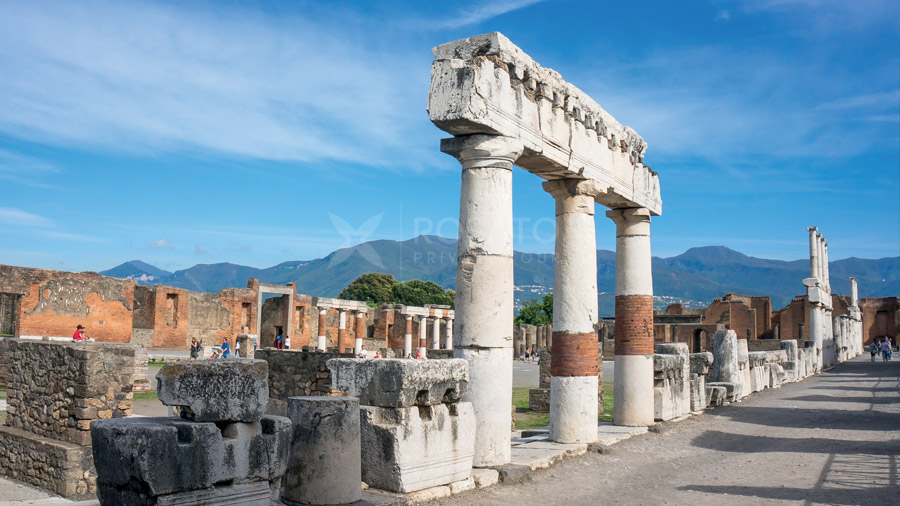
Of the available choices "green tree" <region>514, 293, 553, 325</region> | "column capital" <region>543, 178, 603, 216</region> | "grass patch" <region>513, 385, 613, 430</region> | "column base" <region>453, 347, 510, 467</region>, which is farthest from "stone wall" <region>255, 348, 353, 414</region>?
"green tree" <region>514, 293, 553, 325</region>

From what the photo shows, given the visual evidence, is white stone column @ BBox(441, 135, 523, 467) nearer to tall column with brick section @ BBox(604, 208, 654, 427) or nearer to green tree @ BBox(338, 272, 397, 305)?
tall column with brick section @ BBox(604, 208, 654, 427)

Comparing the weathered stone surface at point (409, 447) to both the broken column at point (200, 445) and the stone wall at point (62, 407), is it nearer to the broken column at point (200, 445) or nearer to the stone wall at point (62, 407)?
the broken column at point (200, 445)

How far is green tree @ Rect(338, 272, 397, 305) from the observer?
280ft

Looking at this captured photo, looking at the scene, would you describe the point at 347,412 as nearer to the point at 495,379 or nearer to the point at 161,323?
the point at 495,379

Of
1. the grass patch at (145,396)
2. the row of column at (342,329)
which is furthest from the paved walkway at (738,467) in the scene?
the row of column at (342,329)

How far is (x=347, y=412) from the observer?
5.88 m

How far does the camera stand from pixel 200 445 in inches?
185

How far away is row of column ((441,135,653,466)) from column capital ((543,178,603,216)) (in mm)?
15

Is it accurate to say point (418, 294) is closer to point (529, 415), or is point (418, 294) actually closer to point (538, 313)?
point (538, 313)

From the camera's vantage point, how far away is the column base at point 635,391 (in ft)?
42.1

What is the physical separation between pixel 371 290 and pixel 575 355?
75784 millimetres

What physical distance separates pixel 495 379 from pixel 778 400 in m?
13.6

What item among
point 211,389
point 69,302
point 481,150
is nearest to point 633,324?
point 481,150

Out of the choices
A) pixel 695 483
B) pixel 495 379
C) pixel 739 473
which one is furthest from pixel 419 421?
pixel 739 473
